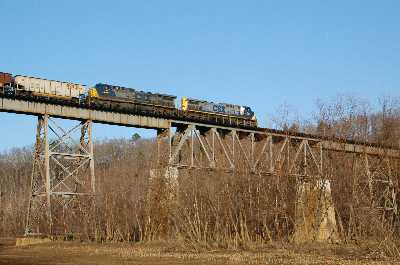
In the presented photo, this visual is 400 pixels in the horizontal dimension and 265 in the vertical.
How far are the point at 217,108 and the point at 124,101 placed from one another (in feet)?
33.7

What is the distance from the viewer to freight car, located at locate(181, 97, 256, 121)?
146ft

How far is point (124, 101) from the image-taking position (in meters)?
39.4

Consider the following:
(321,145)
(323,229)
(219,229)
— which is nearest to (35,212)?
(219,229)

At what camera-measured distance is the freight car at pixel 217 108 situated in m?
44.6

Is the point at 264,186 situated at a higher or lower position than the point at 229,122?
lower

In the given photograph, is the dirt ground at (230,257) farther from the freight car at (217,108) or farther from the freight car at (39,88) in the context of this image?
the freight car at (217,108)

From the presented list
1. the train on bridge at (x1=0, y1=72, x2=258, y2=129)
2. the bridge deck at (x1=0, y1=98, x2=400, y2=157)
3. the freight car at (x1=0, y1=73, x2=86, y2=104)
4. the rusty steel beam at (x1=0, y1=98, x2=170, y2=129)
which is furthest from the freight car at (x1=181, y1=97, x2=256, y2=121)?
the freight car at (x1=0, y1=73, x2=86, y2=104)

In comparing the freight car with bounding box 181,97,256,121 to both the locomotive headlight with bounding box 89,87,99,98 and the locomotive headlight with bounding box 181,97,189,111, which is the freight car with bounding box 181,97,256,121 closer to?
the locomotive headlight with bounding box 181,97,189,111

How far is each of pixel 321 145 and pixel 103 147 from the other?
108 metres

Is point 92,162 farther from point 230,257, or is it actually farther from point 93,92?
point 230,257

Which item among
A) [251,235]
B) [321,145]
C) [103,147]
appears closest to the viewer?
[251,235]

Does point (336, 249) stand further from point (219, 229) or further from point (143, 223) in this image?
point (143, 223)

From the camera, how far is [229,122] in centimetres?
4462

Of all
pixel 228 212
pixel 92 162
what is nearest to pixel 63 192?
pixel 92 162
